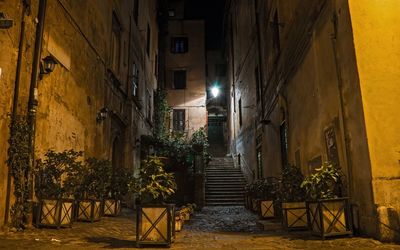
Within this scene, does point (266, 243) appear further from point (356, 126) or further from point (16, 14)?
point (16, 14)

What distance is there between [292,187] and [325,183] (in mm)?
2188

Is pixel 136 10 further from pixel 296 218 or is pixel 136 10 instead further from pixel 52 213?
pixel 296 218

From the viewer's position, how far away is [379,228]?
523 centimetres

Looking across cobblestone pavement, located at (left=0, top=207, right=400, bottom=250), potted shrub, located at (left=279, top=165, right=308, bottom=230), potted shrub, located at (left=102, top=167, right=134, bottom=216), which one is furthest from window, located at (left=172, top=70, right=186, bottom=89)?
cobblestone pavement, located at (left=0, top=207, right=400, bottom=250)

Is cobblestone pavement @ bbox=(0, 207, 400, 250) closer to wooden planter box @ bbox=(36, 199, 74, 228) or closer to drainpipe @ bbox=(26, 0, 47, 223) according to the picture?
wooden planter box @ bbox=(36, 199, 74, 228)

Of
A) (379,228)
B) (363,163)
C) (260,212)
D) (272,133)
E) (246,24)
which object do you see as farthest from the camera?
(246,24)

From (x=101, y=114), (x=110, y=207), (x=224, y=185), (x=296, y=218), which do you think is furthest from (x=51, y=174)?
(x=224, y=185)

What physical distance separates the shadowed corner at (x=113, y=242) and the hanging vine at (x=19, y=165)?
135 cm

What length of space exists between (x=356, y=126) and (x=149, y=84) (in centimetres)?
1665

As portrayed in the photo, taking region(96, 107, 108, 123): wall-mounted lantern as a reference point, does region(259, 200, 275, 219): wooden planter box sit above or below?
below

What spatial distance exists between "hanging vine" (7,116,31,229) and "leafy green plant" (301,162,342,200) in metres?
5.22

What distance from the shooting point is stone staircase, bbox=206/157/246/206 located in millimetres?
17141

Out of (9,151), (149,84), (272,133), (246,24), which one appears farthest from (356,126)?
(149,84)

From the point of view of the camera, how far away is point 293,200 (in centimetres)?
805
